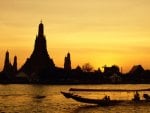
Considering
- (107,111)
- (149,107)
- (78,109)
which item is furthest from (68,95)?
(149,107)

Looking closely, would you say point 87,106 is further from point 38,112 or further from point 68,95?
point 38,112

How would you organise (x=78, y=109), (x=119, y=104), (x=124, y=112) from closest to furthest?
(x=124, y=112) < (x=78, y=109) < (x=119, y=104)

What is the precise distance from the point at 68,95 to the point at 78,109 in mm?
4188

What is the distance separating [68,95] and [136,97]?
1569 centimetres

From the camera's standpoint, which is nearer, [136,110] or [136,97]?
[136,110]

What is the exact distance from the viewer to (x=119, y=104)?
86.6 m

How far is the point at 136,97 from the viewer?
90.2 m

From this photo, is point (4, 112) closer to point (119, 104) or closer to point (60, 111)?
point (60, 111)

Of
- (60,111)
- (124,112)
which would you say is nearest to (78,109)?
(60,111)

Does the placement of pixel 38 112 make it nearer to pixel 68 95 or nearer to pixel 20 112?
pixel 20 112

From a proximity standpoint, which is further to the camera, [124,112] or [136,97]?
[136,97]

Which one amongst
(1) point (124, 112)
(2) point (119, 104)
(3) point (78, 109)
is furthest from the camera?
(2) point (119, 104)

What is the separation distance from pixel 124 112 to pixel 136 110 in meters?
3.59

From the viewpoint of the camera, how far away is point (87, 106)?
85.2 m
